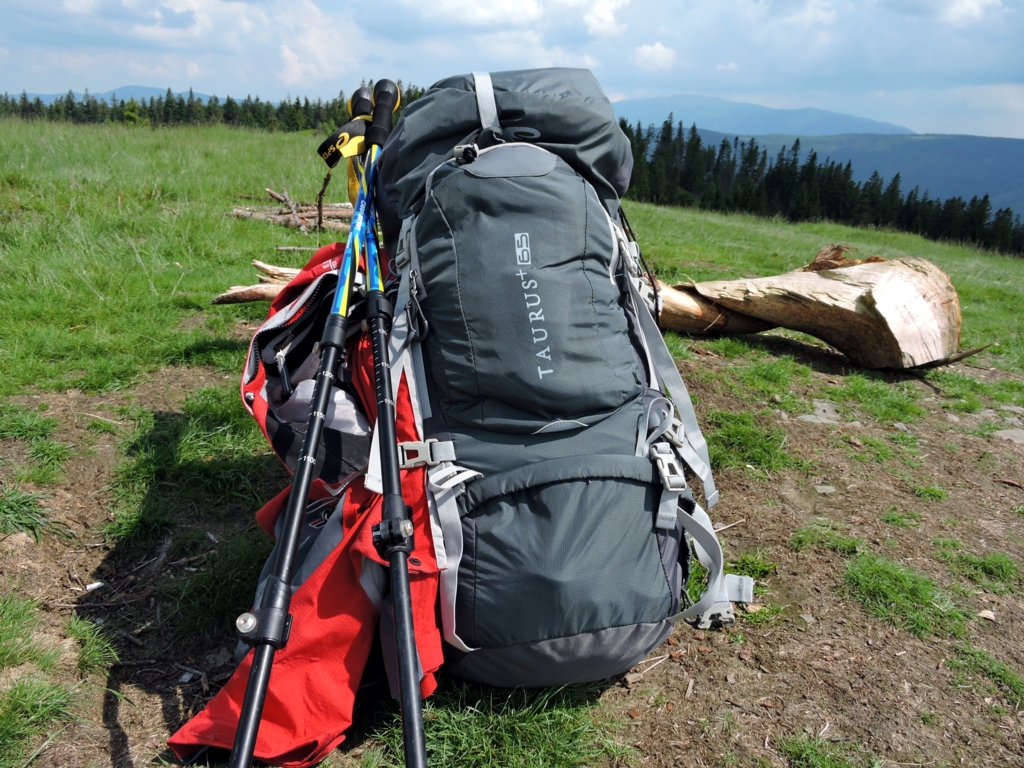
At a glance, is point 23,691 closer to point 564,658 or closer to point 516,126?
point 564,658

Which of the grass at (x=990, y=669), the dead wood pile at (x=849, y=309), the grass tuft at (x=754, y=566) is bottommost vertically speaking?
the grass at (x=990, y=669)

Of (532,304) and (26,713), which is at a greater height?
(532,304)

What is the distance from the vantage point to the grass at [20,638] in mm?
2408

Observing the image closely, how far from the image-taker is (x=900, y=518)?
12.4 ft

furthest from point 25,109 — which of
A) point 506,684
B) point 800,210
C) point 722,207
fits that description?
point 506,684

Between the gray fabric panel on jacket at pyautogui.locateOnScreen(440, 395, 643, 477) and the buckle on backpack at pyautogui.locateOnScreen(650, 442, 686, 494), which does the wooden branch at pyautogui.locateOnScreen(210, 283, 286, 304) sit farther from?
the buckle on backpack at pyautogui.locateOnScreen(650, 442, 686, 494)

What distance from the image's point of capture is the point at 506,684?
239cm

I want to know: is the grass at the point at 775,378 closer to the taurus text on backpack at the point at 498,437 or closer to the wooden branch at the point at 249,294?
the taurus text on backpack at the point at 498,437

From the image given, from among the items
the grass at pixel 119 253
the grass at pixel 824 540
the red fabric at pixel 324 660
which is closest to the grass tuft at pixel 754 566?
the grass at pixel 824 540

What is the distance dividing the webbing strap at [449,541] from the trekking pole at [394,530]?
125mm

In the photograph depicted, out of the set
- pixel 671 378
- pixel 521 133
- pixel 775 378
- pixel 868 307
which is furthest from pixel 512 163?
pixel 868 307

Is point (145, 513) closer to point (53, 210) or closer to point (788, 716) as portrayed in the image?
point (788, 716)

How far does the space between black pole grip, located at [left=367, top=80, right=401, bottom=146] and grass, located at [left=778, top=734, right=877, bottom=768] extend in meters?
3.24

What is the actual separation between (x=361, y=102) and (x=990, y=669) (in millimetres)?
4110
